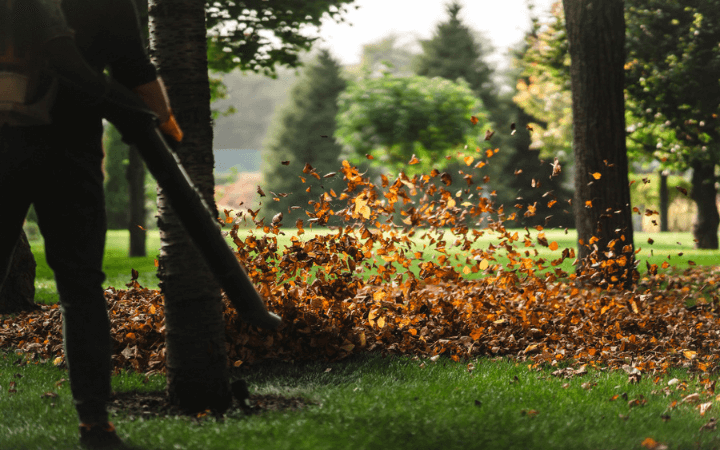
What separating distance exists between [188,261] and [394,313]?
2.32 metres

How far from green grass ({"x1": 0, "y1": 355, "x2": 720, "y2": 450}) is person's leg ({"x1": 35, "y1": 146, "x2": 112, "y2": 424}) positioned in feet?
0.87

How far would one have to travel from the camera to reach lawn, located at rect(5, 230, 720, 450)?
257 centimetres

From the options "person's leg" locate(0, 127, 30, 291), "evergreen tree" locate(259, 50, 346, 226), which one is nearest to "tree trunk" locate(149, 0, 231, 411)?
"person's leg" locate(0, 127, 30, 291)

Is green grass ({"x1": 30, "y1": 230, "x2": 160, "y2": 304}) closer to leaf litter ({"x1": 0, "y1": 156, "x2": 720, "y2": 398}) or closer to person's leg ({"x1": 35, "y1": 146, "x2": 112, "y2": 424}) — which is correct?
leaf litter ({"x1": 0, "y1": 156, "x2": 720, "y2": 398})

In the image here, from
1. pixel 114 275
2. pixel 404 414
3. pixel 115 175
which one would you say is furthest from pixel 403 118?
pixel 404 414

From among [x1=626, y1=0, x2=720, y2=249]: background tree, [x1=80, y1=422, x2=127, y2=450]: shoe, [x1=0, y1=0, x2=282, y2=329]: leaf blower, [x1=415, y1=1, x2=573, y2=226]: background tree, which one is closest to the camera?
[x1=0, y1=0, x2=282, y2=329]: leaf blower

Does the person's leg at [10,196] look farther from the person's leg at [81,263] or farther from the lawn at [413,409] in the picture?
the lawn at [413,409]

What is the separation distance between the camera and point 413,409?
2.98 m

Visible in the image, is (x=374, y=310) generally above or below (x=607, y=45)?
below

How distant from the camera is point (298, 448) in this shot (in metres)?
2.38

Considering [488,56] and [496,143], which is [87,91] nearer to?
[496,143]

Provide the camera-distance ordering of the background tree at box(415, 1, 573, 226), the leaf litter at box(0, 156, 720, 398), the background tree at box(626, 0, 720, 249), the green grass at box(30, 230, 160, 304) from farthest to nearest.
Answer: the background tree at box(415, 1, 573, 226)
the background tree at box(626, 0, 720, 249)
the green grass at box(30, 230, 160, 304)
the leaf litter at box(0, 156, 720, 398)

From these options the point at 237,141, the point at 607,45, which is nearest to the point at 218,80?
the point at 607,45

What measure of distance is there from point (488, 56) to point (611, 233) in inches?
1619
